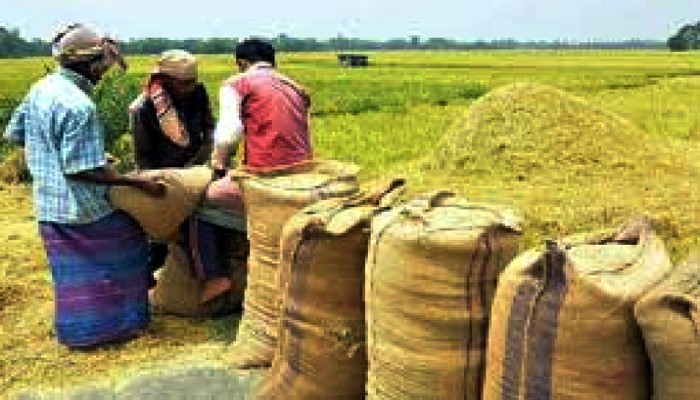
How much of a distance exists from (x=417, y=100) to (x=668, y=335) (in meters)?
21.8

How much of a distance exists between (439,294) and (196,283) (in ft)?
7.74

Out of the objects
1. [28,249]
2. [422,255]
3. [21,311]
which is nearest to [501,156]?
[28,249]

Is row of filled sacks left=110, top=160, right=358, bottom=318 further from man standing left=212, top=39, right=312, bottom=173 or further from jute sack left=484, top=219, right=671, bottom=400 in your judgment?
jute sack left=484, top=219, right=671, bottom=400

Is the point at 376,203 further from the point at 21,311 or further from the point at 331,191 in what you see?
the point at 21,311

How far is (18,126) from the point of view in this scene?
17.1 ft

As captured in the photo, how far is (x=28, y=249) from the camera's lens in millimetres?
7441

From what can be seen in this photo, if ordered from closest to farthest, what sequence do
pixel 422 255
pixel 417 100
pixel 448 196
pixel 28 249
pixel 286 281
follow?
1. pixel 422 255
2. pixel 448 196
3. pixel 286 281
4. pixel 28 249
5. pixel 417 100

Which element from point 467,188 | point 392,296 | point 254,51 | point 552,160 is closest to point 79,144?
point 254,51

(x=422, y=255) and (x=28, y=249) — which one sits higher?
(x=422, y=255)

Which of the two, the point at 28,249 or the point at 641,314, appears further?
the point at 28,249

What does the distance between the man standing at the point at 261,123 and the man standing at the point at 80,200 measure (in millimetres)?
434

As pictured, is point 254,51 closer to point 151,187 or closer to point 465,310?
point 151,187

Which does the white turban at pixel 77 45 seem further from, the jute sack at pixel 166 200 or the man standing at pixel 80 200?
the jute sack at pixel 166 200

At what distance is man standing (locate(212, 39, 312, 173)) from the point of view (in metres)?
4.93
